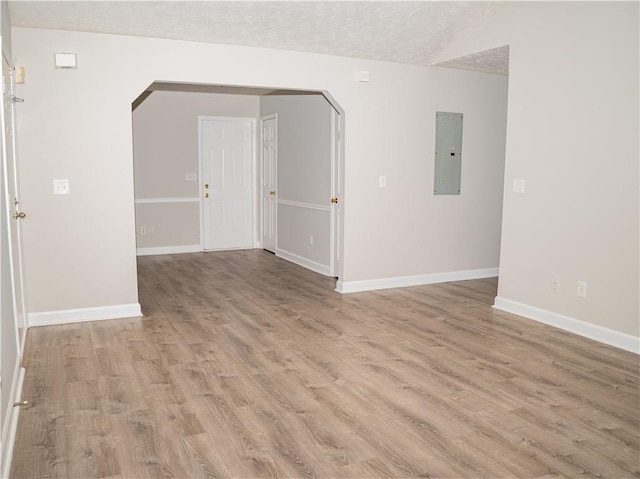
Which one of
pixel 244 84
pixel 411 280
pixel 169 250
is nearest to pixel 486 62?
pixel 411 280

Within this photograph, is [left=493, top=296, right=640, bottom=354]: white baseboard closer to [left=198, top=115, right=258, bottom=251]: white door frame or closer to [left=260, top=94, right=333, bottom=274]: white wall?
[left=260, top=94, right=333, bottom=274]: white wall

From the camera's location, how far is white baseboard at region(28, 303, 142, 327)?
4672 mm

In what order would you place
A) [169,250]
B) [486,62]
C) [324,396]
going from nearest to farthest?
[324,396] → [486,62] → [169,250]

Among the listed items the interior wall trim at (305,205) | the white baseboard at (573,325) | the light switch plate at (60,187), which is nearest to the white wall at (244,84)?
the light switch plate at (60,187)

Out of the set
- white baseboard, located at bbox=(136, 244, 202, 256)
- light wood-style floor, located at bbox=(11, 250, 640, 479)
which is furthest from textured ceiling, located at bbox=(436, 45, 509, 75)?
white baseboard, located at bbox=(136, 244, 202, 256)

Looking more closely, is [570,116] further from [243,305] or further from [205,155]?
[205,155]

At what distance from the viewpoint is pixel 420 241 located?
20.6 feet

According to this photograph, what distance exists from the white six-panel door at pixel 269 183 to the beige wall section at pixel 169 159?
0.70 meters

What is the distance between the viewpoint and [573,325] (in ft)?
15.1

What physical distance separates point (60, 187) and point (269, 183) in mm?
4198

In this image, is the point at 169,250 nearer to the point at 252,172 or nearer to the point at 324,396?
the point at 252,172

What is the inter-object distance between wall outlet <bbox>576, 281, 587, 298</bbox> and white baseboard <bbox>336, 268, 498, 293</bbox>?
2016 millimetres

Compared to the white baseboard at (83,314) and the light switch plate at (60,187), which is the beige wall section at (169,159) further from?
the light switch plate at (60,187)

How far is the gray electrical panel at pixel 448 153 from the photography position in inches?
247
